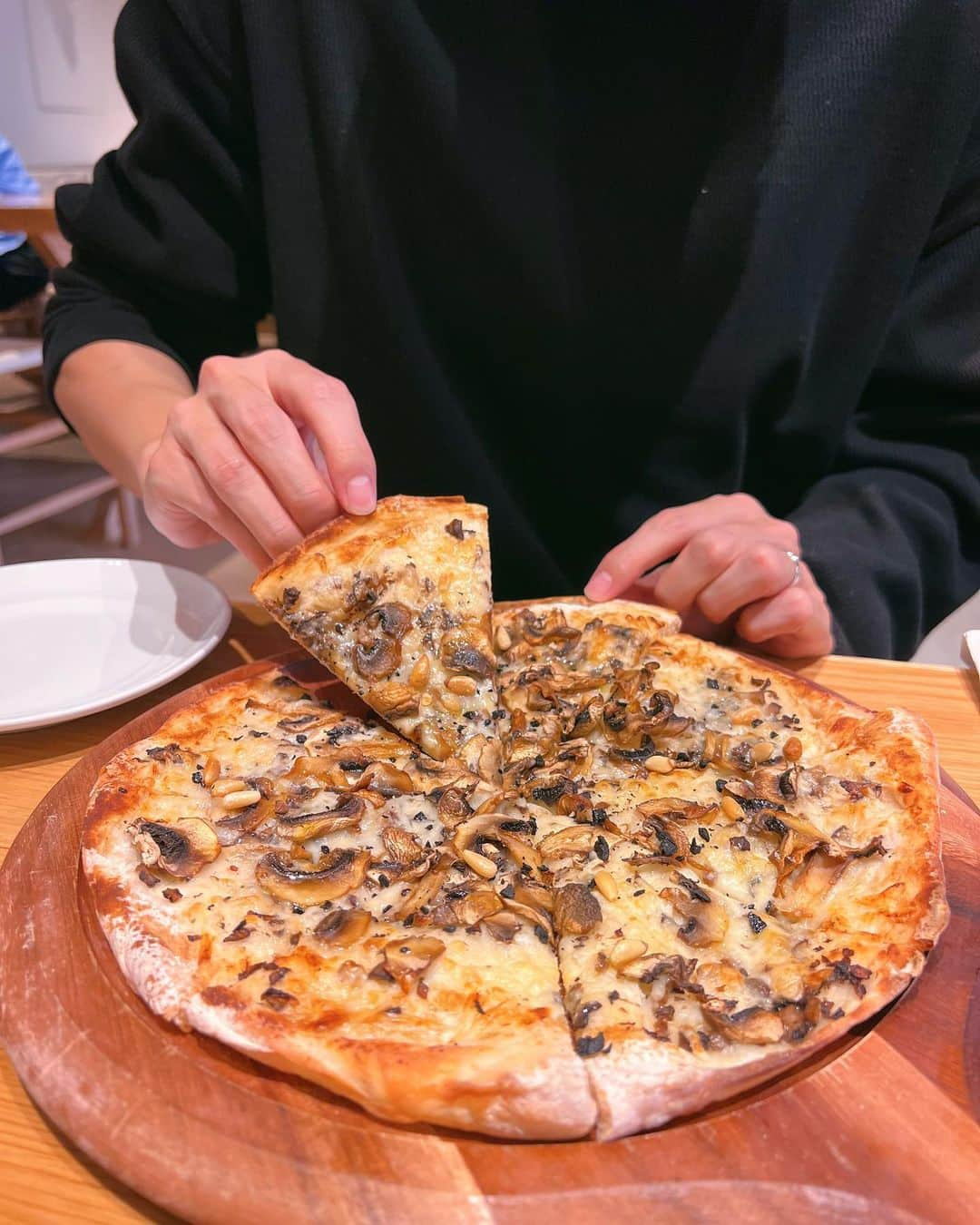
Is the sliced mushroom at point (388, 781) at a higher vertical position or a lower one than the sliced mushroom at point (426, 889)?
lower

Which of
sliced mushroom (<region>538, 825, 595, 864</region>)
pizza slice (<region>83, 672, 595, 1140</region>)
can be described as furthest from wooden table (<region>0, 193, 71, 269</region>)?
sliced mushroom (<region>538, 825, 595, 864</region>)

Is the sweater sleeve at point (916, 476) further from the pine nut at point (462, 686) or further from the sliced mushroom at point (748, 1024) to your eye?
the sliced mushroom at point (748, 1024)

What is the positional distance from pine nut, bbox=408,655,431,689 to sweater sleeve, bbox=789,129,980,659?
978mm

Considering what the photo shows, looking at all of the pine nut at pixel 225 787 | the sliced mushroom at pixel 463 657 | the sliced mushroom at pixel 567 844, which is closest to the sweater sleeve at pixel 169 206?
the sliced mushroom at pixel 463 657

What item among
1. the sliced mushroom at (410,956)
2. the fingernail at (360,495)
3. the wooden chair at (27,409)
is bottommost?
the wooden chair at (27,409)

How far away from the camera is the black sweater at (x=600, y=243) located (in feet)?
6.55

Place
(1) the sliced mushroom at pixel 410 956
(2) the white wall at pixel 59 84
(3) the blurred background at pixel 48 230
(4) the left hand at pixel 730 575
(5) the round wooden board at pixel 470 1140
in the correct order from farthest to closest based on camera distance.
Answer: (2) the white wall at pixel 59 84
(3) the blurred background at pixel 48 230
(4) the left hand at pixel 730 575
(1) the sliced mushroom at pixel 410 956
(5) the round wooden board at pixel 470 1140

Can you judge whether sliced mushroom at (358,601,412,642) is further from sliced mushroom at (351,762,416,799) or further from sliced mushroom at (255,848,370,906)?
sliced mushroom at (255,848,370,906)

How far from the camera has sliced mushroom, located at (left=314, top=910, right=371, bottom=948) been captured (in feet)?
3.67

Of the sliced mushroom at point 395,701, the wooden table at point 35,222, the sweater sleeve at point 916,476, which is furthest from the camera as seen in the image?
the wooden table at point 35,222

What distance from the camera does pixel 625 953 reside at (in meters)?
1.09

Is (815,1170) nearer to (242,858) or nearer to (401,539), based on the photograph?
(242,858)

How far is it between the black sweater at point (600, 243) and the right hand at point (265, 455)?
725 millimetres

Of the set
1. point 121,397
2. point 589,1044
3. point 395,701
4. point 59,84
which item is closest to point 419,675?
point 395,701
